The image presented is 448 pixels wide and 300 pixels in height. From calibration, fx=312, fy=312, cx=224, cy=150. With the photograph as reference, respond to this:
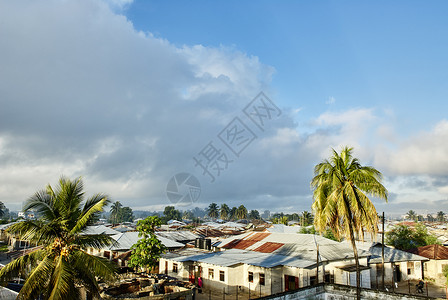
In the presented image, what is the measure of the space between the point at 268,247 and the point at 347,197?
18242mm

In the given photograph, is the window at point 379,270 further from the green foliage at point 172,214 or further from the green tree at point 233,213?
the green tree at point 233,213

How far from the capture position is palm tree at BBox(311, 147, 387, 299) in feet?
52.0

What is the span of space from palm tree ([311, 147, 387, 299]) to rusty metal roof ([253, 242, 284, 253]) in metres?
15.7

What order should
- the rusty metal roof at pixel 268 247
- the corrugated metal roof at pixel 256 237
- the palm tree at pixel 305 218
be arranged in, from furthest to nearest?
the palm tree at pixel 305 218
the corrugated metal roof at pixel 256 237
the rusty metal roof at pixel 268 247

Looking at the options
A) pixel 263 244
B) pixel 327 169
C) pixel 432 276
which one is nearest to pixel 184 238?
pixel 263 244

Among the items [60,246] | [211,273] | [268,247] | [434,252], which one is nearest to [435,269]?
[434,252]

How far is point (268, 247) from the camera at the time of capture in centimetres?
3269

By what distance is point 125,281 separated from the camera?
21688mm

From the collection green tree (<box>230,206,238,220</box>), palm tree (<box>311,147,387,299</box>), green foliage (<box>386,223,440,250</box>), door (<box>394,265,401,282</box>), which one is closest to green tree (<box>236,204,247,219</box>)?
green tree (<box>230,206,238,220</box>)

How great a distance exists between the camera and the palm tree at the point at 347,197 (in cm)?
1584

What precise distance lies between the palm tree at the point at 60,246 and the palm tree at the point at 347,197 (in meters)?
10.7

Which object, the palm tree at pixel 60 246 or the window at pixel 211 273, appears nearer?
the palm tree at pixel 60 246

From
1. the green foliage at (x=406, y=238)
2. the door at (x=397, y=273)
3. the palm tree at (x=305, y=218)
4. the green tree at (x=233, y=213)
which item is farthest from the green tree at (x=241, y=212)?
the door at (x=397, y=273)

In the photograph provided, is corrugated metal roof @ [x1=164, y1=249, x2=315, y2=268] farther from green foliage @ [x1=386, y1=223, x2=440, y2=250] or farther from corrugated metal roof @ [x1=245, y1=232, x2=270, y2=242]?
green foliage @ [x1=386, y1=223, x2=440, y2=250]
